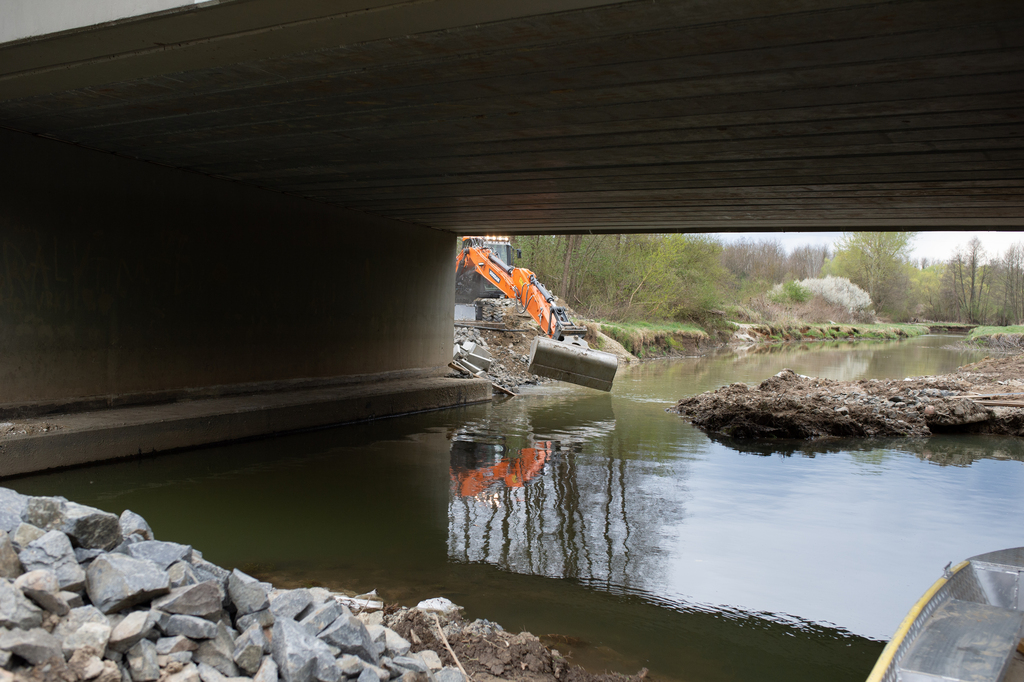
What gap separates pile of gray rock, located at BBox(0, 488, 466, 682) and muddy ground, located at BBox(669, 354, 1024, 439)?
9104mm

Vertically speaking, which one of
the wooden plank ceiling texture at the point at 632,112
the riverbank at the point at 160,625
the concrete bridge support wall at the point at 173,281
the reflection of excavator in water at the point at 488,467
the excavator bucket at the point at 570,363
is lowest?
the reflection of excavator in water at the point at 488,467

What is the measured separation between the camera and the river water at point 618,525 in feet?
14.4

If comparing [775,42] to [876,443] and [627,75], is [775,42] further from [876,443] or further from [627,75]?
[876,443]

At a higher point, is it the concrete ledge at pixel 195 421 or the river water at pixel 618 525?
the concrete ledge at pixel 195 421

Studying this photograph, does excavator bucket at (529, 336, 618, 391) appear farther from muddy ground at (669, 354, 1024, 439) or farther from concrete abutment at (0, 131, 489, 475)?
concrete abutment at (0, 131, 489, 475)

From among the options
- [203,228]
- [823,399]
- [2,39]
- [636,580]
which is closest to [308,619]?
[636,580]

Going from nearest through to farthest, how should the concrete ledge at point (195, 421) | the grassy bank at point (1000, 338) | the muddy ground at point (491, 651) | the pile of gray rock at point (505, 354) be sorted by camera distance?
the muddy ground at point (491, 651)
the concrete ledge at point (195, 421)
the pile of gray rock at point (505, 354)
the grassy bank at point (1000, 338)

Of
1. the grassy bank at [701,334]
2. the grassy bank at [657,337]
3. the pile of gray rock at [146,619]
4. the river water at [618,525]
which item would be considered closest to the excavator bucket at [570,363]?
the river water at [618,525]

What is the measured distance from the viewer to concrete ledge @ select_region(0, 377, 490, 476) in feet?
23.9

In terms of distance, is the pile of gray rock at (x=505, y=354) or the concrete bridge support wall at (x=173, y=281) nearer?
the concrete bridge support wall at (x=173, y=281)

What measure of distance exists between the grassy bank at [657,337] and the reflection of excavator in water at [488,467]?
1524 cm

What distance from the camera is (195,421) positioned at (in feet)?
28.8

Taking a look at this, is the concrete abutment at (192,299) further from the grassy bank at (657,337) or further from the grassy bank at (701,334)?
the grassy bank at (657,337)

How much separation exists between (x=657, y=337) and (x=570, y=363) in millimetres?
17006
